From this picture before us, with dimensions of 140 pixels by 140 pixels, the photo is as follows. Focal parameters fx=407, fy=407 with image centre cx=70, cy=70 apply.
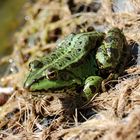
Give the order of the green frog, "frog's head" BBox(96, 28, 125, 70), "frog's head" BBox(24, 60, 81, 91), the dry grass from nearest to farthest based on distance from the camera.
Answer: the dry grass
"frog's head" BBox(24, 60, 81, 91)
the green frog
"frog's head" BBox(96, 28, 125, 70)

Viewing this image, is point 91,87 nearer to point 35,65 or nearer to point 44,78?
point 44,78

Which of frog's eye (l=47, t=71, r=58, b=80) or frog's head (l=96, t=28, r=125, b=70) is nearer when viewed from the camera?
frog's eye (l=47, t=71, r=58, b=80)

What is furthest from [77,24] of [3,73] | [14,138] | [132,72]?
[14,138]

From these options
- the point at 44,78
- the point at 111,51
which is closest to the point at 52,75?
the point at 44,78

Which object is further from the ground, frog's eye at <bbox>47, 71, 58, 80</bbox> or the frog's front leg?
frog's eye at <bbox>47, 71, 58, 80</bbox>

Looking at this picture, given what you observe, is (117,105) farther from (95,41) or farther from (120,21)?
(120,21)

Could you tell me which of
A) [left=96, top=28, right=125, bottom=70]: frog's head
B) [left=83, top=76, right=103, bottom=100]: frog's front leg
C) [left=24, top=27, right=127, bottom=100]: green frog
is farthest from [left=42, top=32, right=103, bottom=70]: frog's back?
[left=83, top=76, right=103, bottom=100]: frog's front leg

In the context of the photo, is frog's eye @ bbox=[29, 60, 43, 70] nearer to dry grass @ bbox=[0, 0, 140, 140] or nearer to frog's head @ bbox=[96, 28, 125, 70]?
dry grass @ bbox=[0, 0, 140, 140]
